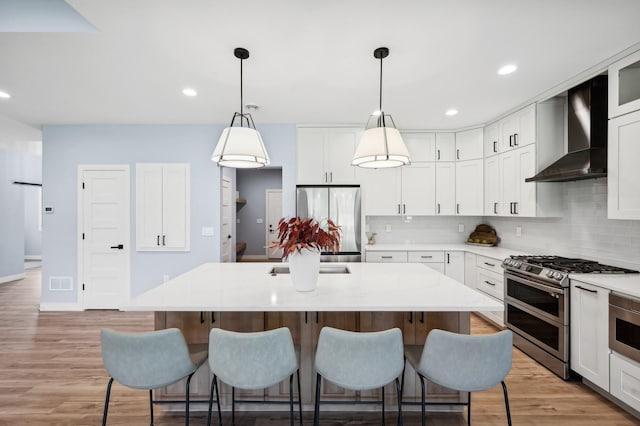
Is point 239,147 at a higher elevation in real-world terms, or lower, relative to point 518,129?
lower

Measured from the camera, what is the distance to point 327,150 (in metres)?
4.34

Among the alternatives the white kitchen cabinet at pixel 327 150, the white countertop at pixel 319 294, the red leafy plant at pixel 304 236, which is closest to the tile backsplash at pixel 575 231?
the white kitchen cabinet at pixel 327 150

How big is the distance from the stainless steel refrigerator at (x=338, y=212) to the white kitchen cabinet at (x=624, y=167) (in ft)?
8.43

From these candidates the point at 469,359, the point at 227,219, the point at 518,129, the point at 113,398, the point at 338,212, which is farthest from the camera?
the point at 227,219

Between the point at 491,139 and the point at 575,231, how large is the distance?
1.57 m

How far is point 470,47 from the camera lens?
232 cm

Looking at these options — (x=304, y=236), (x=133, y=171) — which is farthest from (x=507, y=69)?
(x=133, y=171)

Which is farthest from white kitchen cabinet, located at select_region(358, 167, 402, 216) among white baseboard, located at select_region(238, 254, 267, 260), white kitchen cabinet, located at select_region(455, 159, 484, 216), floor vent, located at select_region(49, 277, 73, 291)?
white baseboard, located at select_region(238, 254, 267, 260)

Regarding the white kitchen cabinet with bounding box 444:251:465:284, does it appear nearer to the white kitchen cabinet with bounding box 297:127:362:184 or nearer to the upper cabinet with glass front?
A: the white kitchen cabinet with bounding box 297:127:362:184

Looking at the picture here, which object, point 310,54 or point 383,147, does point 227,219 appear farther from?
point 383,147

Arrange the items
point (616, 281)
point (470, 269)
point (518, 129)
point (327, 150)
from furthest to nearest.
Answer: point (327, 150) → point (470, 269) → point (518, 129) → point (616, 281)

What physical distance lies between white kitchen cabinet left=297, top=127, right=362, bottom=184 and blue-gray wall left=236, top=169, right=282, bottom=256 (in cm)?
420

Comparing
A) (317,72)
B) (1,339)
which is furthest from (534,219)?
(1,339)

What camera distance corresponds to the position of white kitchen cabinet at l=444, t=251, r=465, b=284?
4211 millimetres
